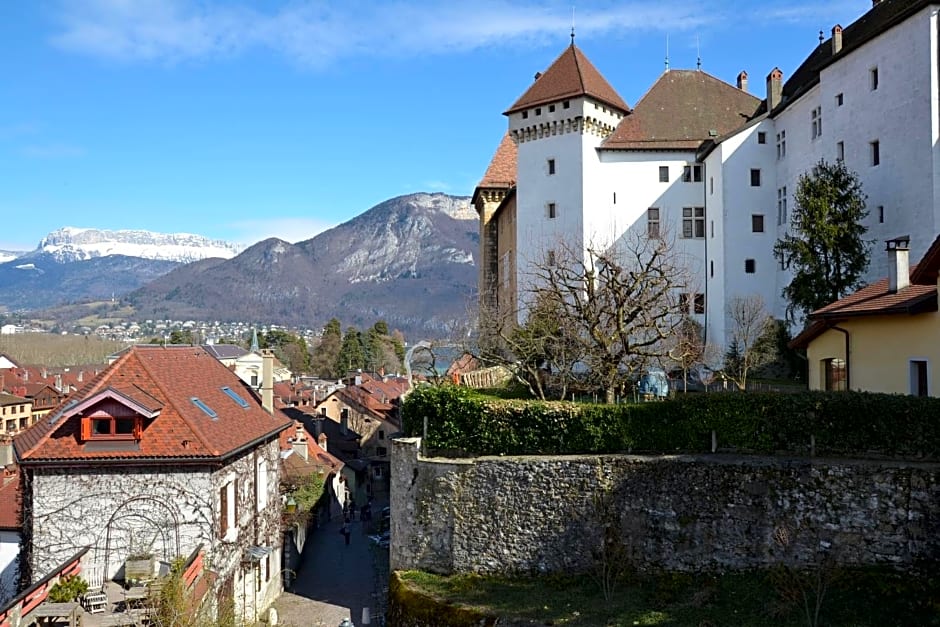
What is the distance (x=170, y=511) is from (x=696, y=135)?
34770 millimetres

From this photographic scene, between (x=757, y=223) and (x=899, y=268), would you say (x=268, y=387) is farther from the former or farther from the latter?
(x=757, y=223)

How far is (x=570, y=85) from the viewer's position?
136 ft

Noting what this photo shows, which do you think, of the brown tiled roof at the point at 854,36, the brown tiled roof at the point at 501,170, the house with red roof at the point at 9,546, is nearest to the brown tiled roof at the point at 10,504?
the house with red roof at the point at 9,546

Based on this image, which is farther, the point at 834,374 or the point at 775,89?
the point at 775,89

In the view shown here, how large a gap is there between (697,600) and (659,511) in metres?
1.96

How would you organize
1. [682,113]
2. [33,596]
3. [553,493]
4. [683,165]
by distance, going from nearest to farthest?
[33,596] → [553,493] → [683,165] → [682,113]

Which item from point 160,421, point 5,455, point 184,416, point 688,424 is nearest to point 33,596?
point 160,421

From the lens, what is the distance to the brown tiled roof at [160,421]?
17.6 metres

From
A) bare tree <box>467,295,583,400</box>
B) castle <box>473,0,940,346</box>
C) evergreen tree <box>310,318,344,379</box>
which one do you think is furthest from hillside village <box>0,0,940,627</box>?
evergreen tree <box>310,318,344,379</box>

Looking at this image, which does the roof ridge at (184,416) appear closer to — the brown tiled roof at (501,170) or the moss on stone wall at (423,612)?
the moss on stone wall at (423,612)

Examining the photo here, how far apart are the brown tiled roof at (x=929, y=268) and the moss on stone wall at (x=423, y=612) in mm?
11385

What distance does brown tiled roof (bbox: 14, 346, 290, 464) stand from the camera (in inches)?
692

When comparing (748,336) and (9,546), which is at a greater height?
(748,336)

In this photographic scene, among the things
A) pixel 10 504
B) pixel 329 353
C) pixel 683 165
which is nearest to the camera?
pixel 10 504
